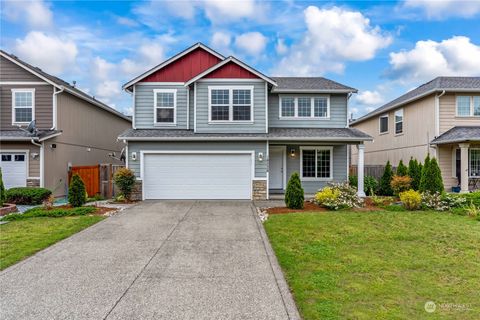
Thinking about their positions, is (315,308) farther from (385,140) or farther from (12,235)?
(385,140)

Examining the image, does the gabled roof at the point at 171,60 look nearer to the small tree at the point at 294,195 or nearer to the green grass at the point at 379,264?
the small tree at the point at 294,195

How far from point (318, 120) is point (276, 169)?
3.29 meters

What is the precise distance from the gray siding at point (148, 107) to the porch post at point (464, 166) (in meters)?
13.2

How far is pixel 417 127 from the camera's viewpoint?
18.4m

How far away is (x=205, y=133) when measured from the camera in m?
14.9

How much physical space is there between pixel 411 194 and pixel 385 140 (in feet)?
38.7

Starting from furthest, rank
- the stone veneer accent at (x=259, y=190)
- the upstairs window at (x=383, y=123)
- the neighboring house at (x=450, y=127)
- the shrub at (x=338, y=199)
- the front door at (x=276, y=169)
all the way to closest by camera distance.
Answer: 1. the upstairs window at (x=383, y=123)
2. the front door at (x=276, y=169)
3. the neighboring house at (x=450, y=127)
4. the stone veneer accent at (x=259, y=190)
5. the shrub at (x=338, y=199)

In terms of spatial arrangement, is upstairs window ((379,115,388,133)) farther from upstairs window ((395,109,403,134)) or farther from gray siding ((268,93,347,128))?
gray siding ((268,93,347,128))

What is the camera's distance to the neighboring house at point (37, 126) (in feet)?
48.0

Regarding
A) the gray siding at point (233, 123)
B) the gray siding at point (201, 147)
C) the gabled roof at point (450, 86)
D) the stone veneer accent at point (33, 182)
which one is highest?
the gabled roof at point (450, 86)

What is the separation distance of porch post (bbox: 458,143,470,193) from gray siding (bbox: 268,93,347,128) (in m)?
5.50

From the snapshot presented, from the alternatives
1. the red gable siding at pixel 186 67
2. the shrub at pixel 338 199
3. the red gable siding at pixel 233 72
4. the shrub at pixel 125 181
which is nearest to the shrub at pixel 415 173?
the shrub at pixel 338 199

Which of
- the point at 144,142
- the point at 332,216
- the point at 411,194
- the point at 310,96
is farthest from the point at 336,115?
the point at 144,142

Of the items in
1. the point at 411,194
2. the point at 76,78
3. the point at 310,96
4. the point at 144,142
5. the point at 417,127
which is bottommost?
the point at 411,194
